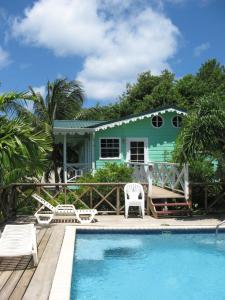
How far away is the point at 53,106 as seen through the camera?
25.0 metres

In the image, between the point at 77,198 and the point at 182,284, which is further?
the point at 77,198

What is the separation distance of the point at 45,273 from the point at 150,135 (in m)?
13.6

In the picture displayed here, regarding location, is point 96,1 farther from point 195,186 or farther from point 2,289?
point 2,289

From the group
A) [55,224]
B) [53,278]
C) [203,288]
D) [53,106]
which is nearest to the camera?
[53,278]

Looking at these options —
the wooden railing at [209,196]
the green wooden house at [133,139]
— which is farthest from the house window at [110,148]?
the wooden railing at [209,196]

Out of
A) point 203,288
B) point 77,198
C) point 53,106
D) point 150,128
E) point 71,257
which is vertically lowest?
point 203,288

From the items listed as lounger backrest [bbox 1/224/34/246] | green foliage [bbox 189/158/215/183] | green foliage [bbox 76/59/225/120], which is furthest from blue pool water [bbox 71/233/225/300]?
green foliage [bbox 76/59/225/120]

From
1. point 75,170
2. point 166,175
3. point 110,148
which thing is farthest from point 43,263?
point 110,148

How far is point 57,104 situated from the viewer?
2602cm

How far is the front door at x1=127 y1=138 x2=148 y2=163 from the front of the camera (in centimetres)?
1964

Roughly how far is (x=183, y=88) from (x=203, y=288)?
30.0 metres

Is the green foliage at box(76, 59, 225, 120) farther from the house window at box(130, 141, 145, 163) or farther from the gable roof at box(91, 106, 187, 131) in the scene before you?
the gable roof at box(91, 106, 187, 131)

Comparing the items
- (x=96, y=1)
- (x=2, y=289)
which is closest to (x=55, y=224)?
(x=2, y=289)

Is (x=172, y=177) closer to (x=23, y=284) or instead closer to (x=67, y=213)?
(x=67, y=213)
